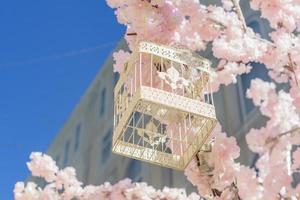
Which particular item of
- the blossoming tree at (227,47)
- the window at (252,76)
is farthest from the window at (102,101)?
the blossoming tree at (227,47)

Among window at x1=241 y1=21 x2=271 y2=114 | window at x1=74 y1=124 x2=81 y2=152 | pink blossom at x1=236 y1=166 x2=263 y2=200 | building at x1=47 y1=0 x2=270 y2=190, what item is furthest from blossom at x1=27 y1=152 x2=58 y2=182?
window at x1=74 y1=124 x2=81 y2=152

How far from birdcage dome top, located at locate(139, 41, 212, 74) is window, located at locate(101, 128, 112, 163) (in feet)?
32.7

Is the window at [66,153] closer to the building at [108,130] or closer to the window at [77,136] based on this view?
the building at [108,130]

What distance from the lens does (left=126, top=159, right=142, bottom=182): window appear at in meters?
10.2

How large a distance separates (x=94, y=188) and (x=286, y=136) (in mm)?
1881

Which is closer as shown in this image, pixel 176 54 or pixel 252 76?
pixel 176 54

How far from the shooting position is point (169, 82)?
2.18 m

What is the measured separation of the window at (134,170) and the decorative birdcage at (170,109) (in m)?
7.78

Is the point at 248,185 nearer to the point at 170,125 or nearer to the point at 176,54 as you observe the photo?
the point at 170,125

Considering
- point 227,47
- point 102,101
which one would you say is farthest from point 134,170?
point 227,47

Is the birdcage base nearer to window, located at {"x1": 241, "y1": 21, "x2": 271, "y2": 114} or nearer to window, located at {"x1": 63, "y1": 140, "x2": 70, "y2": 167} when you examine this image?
window, located at {"x1": 241, "y1": 21, "x2": 271, "y2": 114}

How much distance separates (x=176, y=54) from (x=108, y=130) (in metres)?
10.5

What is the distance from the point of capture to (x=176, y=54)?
2.21 metres

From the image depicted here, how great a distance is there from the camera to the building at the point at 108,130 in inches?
285
